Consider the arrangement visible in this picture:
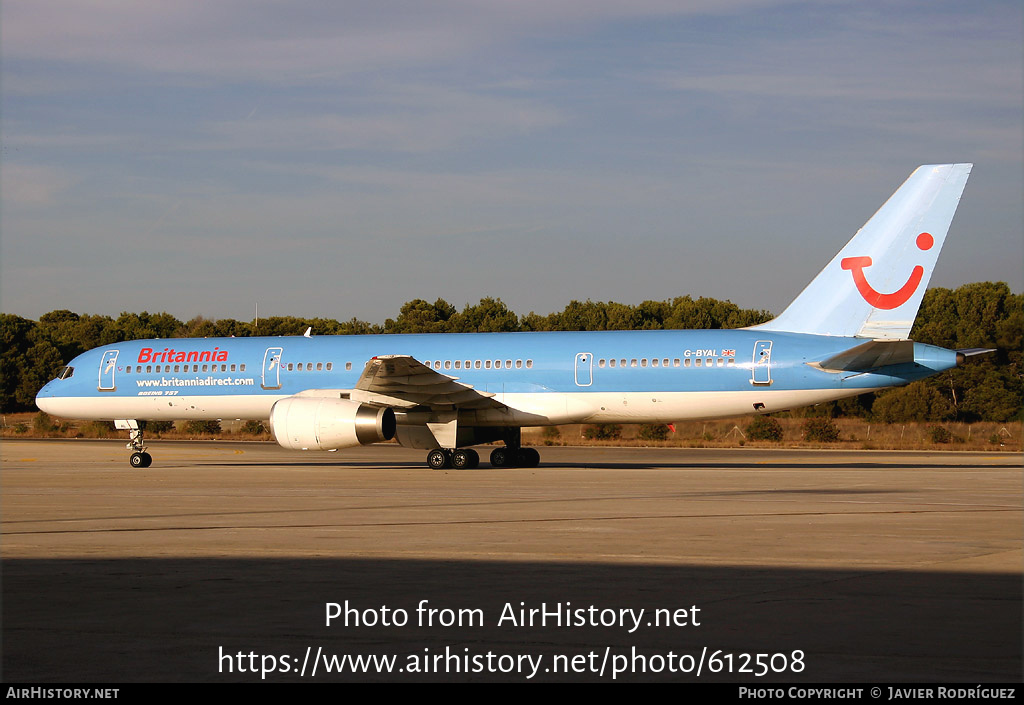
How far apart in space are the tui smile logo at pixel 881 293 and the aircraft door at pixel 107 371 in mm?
20631

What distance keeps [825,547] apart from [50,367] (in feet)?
269

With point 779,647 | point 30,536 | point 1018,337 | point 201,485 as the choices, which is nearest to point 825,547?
point 779,647

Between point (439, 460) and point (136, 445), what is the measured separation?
8.88 metres

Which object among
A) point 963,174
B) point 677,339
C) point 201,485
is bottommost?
point 201,485

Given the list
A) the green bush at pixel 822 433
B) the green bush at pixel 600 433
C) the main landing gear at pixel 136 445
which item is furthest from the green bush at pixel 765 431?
the main landing gear at pixel 136 445

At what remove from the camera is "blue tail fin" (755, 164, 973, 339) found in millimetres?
25375

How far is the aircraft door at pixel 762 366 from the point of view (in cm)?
2589

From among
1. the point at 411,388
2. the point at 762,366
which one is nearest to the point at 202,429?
the point at 411,388

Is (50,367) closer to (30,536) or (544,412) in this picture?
(544,412)

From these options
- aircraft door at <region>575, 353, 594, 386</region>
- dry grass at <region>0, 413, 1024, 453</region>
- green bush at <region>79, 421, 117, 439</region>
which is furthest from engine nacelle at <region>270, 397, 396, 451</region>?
green bush at <region>79, 421, 117, 439</region>

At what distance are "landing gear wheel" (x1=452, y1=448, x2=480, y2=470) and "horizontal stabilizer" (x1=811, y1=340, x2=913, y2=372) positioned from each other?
29.8 ft

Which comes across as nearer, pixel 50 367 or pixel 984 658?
pixel 984 658

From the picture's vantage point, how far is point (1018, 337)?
6894cm

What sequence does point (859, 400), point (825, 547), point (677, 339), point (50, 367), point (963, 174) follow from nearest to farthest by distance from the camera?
point (825, 547)
point (963, 174)
point (677, 339)
point (859, 400)
point (50, 367)
